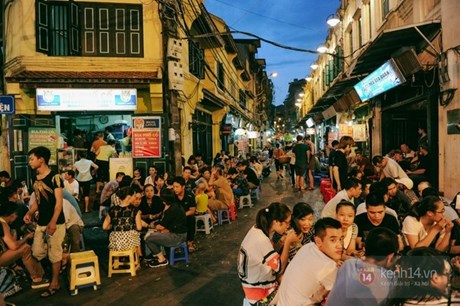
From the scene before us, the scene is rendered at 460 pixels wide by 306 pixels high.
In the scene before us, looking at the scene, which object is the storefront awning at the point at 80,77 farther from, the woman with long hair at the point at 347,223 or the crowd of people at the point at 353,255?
the woman with long hair at the point at 347,223

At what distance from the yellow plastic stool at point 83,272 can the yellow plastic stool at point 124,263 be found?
19.1 inches

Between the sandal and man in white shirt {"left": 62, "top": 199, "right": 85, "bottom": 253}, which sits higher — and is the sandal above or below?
below

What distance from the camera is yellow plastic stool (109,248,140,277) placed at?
264 inches

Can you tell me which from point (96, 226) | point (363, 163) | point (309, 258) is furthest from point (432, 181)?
Answer: point (96, 226)

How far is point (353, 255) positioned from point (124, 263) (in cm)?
427

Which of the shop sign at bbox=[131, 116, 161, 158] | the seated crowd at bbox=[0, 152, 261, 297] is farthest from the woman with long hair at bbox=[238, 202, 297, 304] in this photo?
the shop sign at bbox=[131, 116, 161, 158]

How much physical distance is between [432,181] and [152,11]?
405 inches

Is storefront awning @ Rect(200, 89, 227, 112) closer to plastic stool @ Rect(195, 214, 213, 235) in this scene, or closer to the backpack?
plastic stool @ Rect(195, 214, 213, 235)

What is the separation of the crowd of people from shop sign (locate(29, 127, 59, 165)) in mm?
9397

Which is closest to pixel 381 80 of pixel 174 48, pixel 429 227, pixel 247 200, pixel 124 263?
pixel 247 200

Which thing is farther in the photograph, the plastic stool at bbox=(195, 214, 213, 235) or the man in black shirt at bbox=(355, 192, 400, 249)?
the plastic stool at bbox=(195, 214, 213, 235)

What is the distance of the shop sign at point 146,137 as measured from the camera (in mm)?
12023

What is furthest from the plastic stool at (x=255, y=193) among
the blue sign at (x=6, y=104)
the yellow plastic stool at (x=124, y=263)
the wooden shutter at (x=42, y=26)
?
the wooden shutter at (x=42, y=26)

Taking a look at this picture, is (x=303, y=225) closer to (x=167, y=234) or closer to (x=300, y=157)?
(x=167, y=234)
